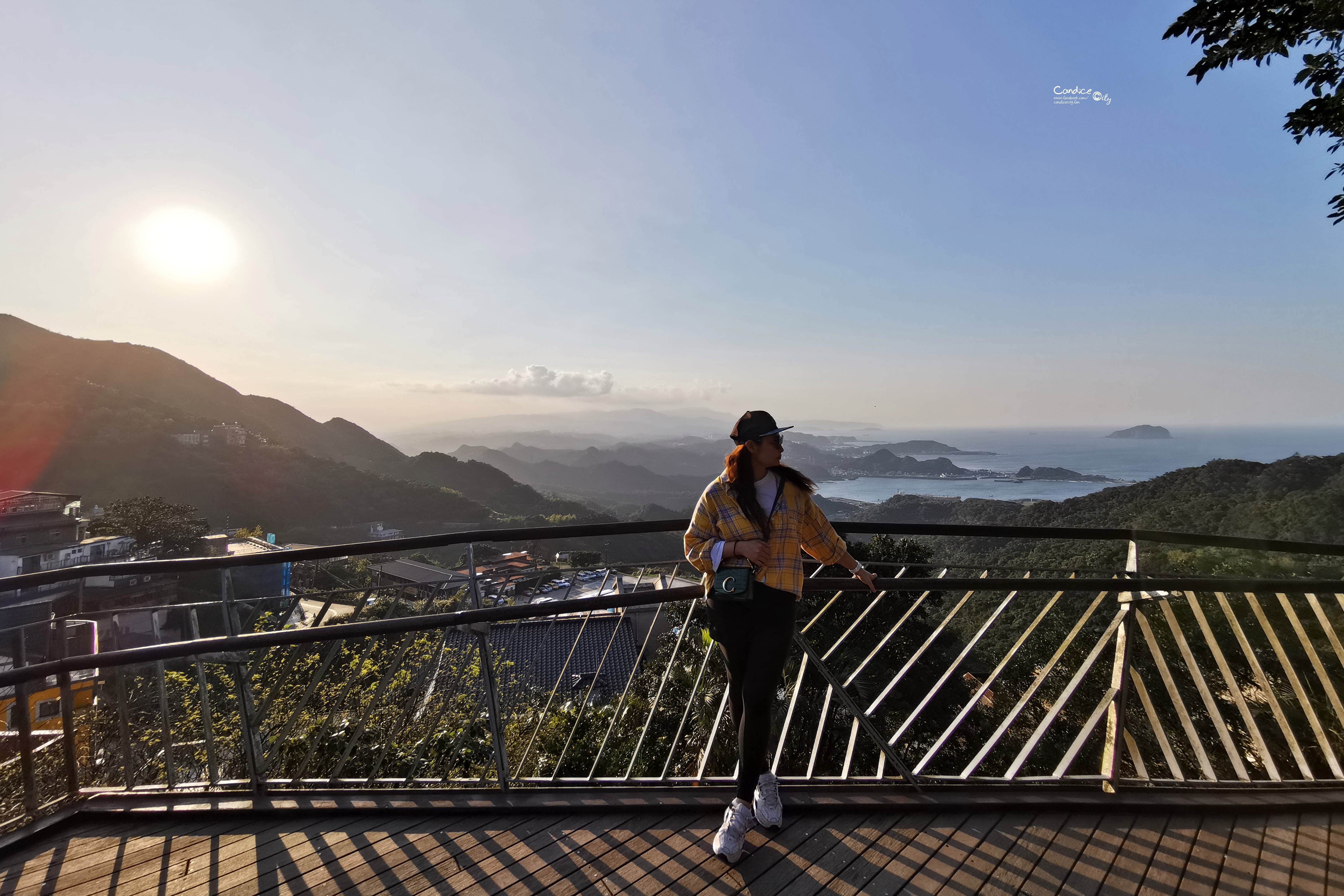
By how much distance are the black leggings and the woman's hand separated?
0.35 ft

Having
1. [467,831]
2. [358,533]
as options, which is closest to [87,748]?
[467,831]

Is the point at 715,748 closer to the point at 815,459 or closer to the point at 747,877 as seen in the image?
the point at 747,877

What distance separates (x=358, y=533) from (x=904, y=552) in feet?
165

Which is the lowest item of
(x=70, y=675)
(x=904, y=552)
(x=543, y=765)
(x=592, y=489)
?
(x=592, y=489)

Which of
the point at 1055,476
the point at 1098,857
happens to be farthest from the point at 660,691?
the point at 1055,476

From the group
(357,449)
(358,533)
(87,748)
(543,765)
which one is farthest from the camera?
(357,449)

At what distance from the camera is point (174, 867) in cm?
215

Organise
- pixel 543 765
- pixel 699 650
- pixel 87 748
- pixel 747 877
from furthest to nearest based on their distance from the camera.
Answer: pixel 699 650
pixel 543 765
pixel 87 748
pixel 747 877

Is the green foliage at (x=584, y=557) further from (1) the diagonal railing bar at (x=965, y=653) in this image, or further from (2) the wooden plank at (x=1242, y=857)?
(2) the wooden plank at (x=1242, y=857)

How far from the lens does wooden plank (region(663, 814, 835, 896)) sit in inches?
78.2

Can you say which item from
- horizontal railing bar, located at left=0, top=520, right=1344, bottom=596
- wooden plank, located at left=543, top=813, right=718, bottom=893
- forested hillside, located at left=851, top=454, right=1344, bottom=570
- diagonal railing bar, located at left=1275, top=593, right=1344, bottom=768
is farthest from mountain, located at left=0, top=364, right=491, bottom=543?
diagonal railing bar, located at left=1275, top=593, right=1344, bottom=768

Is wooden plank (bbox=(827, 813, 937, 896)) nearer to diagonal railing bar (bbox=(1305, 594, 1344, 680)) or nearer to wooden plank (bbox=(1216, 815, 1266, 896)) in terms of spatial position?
wooden plank (bbox=(1216, 815, 1266, 896))

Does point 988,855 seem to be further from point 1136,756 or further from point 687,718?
point 687,718

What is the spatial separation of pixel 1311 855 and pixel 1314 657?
33.1 inches
